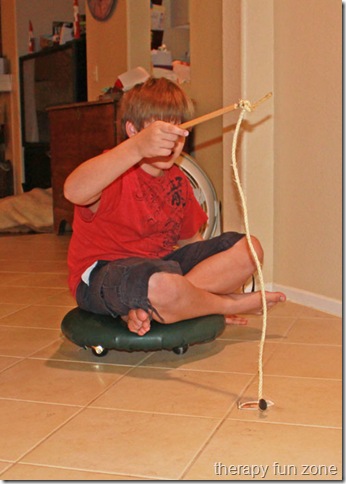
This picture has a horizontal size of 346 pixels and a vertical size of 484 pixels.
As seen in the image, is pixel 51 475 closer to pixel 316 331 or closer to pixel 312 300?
pixel 316 331

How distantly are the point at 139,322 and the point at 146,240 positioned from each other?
0.92 ft

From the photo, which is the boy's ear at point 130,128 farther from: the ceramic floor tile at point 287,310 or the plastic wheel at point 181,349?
the ceramic floor tile at point 287,310

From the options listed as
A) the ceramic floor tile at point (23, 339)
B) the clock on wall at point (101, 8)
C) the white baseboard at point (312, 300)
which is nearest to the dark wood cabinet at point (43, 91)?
the clock on wall at point (101, 8)

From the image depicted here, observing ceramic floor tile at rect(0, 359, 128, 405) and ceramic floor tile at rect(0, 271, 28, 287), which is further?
ceramic floor tile at rect(0, 271, 28, 287)

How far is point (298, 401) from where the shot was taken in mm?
1260

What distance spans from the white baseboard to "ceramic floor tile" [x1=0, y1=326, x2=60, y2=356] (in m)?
0.69

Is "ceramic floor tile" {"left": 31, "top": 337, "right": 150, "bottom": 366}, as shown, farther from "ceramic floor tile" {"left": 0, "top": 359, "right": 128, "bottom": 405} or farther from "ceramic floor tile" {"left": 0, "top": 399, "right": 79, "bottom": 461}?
"ceramic floor tile" {"left": 0, "top": 399, "right": 79, "bottom": 461}

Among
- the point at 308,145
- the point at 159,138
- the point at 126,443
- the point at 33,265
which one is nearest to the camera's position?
the point at 126,443

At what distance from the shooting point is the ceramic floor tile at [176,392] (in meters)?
1.25

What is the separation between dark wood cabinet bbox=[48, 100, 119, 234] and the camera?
3167mm

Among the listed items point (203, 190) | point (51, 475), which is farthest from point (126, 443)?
point (203, 190)

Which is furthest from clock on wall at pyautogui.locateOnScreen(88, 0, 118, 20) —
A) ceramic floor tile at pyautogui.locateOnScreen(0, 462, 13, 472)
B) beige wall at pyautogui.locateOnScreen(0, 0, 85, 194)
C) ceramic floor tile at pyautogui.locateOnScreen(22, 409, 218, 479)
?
ceramic floor tile at pyautogui.locateOnScreen(0, 462, 13, 472)

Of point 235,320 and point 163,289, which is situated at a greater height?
point 163,289

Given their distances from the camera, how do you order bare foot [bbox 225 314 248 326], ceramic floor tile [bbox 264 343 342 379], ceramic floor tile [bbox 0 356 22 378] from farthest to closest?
bare foot [bbox 225 314 248 326] < ceramic floor tile [bbox 0 356 22 378] < ceramic floor tile [bbox 264 343 342 379]
